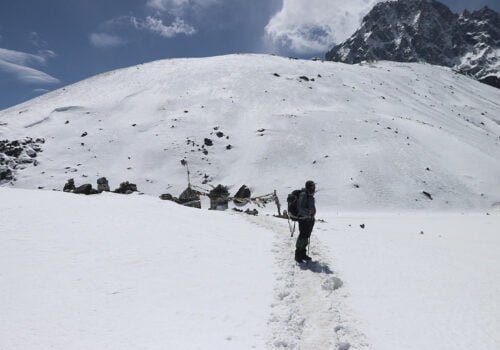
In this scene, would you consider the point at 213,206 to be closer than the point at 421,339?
No

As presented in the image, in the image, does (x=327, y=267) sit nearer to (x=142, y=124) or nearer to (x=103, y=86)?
(x=142, y=124)

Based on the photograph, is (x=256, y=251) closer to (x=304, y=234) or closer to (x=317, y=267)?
(x=304, y=234)

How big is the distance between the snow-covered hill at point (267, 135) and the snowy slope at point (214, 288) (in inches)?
823

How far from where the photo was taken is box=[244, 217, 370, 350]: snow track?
6.67 meters

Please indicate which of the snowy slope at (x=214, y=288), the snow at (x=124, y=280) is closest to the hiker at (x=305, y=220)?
the snowy slope at (x=214, y=288)

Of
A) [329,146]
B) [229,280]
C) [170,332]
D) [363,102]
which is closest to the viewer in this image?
[170,332]

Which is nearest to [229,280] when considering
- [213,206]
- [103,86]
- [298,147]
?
[213,206]

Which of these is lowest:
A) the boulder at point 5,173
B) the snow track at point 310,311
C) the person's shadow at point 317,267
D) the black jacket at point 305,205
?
the snow track at point 310,311

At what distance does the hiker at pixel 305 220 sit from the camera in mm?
11516

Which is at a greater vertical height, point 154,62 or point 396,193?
point 154,62

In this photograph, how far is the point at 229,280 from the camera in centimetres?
938

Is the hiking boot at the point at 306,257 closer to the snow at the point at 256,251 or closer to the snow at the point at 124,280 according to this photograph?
the snow at the point at 256,251

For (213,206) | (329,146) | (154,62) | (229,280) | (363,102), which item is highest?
(154,62)

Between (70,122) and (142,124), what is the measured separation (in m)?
10.9
